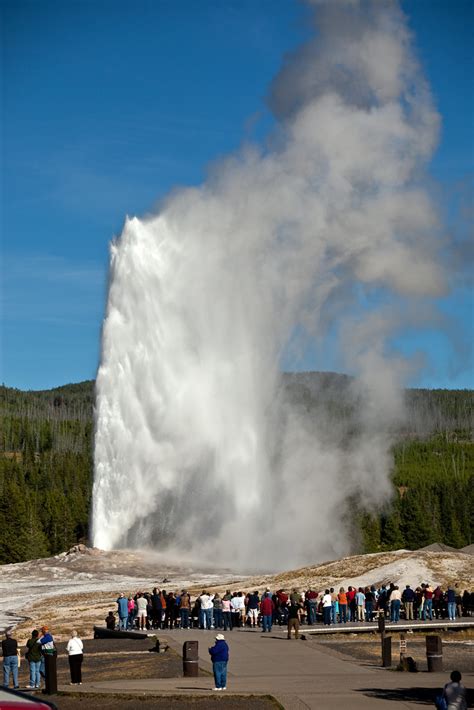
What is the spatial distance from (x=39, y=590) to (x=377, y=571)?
20.1m

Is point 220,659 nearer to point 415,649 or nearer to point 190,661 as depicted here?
point 190,661

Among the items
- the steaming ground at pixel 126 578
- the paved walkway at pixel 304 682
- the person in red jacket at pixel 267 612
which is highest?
the steaming ground at pixel 126 578

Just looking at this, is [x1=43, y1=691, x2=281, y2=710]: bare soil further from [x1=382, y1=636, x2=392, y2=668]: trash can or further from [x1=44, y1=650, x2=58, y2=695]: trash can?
[x1=382, y1=636, x2=392, y2=668]: trash can

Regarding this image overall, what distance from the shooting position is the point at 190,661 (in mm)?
26484

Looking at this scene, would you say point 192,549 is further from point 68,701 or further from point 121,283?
point 68,701

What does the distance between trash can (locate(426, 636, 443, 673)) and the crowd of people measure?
12303 mm

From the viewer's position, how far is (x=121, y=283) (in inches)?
3351

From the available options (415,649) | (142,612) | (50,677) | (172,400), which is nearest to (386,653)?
(415,649)

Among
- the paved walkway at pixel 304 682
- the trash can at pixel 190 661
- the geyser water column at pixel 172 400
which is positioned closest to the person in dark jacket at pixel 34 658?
the paved walkway at pixel 304 682

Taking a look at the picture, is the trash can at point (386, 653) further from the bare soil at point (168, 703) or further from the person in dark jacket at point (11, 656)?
the person in dark jacket at point (11, 656)

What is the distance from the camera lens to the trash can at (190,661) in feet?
86.8

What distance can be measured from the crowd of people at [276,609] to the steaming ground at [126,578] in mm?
2785

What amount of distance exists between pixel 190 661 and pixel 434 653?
569 centimetres

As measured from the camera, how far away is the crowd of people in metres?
39.3
